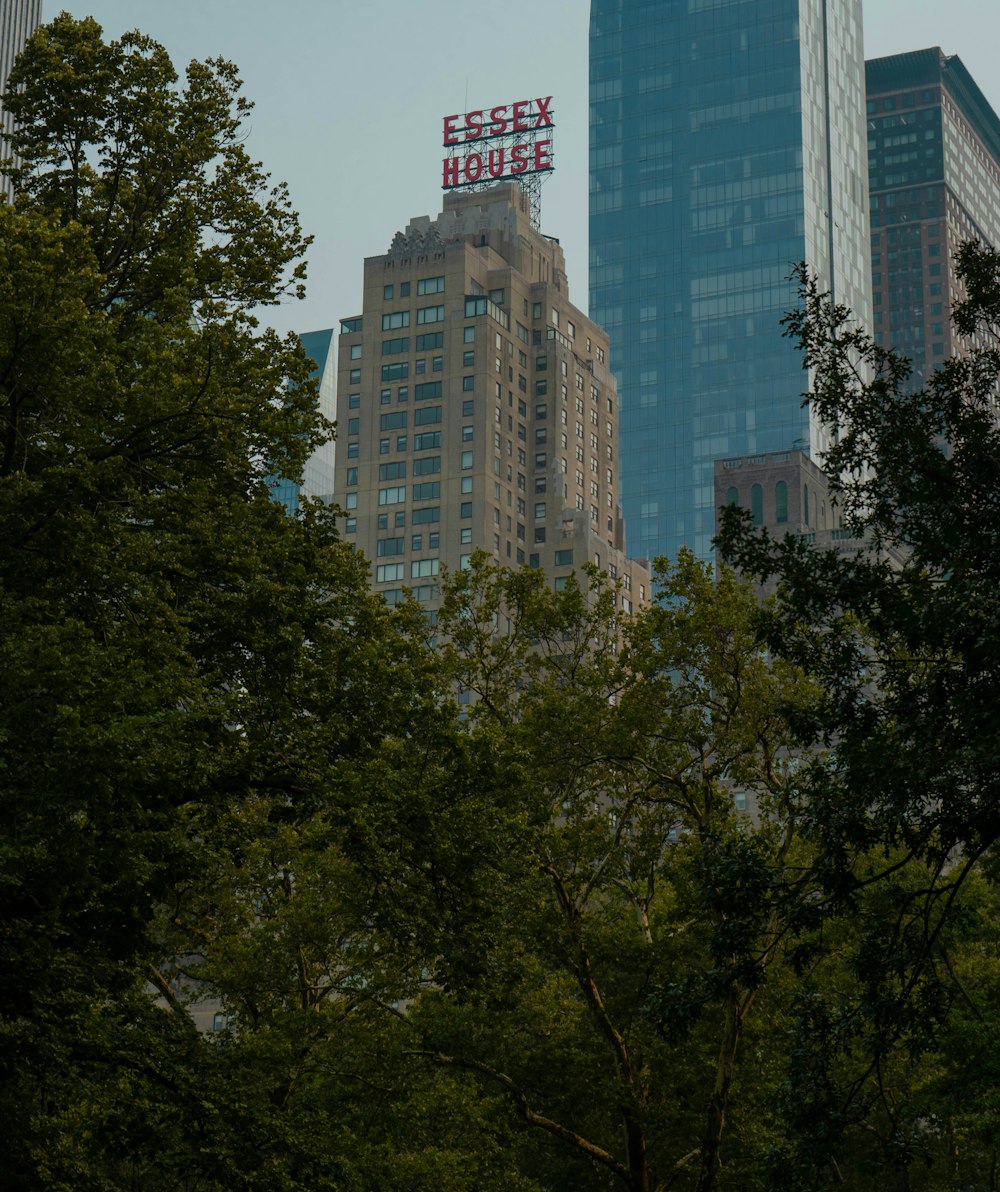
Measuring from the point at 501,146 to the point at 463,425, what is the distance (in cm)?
5366

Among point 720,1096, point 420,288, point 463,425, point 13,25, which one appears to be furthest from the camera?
point 420,288

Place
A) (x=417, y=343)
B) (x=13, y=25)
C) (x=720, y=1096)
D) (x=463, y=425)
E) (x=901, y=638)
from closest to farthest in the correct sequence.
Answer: (x=901, y=638) → (x=720, y=1096) → (x=13, y=25) → (x=463, y=425) → (x=417, y=343)

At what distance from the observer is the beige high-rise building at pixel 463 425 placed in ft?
510

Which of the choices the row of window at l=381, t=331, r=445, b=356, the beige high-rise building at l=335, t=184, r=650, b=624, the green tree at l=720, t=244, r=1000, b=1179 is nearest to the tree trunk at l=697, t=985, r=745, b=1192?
the green tree at l=720, t=244, r=1000, b=1179

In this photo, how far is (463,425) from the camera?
157 metres

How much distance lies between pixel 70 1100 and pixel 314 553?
922 centimetres

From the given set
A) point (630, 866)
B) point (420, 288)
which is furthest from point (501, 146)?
point (630, 866)

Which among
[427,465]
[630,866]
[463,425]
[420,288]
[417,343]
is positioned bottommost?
[630,866]

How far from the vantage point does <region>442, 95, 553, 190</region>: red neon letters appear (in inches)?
7554

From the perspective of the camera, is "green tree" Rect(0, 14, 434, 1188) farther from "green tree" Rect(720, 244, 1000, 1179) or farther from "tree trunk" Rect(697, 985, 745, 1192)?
"tree trunk" Rect(697, 985, 745, 1192)

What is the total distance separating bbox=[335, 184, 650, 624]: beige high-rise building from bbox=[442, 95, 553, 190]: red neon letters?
967 inches

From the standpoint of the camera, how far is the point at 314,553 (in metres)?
26.9

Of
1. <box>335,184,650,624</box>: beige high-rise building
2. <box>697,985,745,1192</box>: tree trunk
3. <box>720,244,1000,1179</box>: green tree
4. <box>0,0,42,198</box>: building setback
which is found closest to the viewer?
<box>720,244,1000,1179</box>: green tree

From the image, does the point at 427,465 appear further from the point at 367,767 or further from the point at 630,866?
the point at 367,767
